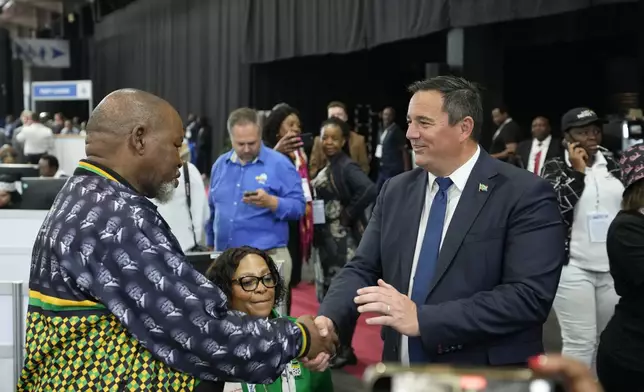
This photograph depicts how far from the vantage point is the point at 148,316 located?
178 cm

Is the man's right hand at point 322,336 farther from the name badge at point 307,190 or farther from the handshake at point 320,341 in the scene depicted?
the name badge at point 307,190

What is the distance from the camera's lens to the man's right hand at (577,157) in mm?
4375

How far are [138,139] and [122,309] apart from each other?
1.33 feet

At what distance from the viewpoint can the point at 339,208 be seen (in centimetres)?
552

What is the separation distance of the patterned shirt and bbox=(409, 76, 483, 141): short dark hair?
0.89 meters

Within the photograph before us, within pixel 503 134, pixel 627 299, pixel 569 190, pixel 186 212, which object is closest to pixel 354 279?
pixel 627 299

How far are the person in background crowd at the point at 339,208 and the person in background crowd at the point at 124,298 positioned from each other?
11.6 feet

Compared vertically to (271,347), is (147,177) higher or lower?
higher

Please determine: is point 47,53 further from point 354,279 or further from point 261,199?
point 354,279

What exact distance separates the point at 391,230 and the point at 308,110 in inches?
528

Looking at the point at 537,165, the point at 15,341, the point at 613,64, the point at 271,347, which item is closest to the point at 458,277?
the point at 271,347

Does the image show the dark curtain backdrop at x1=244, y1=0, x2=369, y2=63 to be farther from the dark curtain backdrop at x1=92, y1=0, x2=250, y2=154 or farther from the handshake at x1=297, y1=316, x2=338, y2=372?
the handshake at x1=297, y1=316, x2=338, y2=372

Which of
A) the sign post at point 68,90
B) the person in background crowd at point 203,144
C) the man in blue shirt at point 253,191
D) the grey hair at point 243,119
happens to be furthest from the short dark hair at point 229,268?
the sign post at point 68,90

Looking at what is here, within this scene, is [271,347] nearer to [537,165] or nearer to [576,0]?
[576,0]
